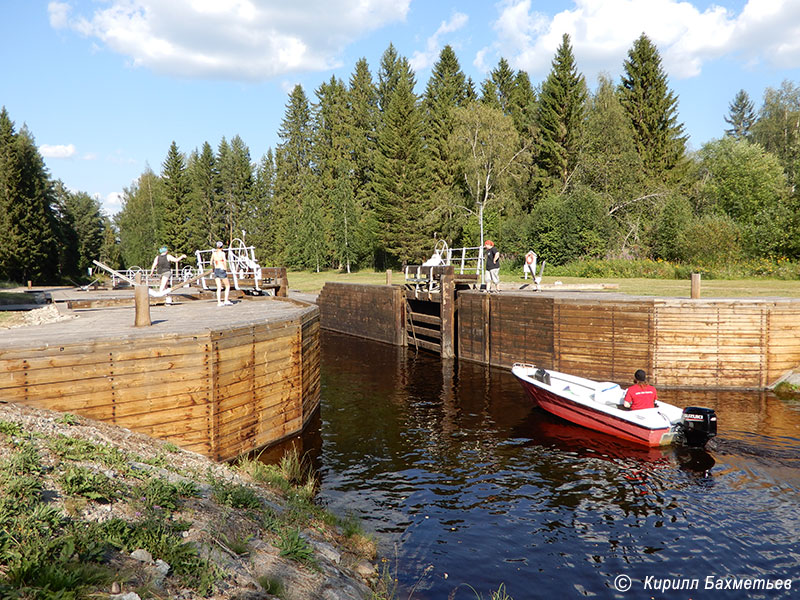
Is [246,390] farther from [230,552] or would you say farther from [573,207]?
[573,207]

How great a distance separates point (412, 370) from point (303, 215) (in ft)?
163

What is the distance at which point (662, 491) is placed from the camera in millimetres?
10859

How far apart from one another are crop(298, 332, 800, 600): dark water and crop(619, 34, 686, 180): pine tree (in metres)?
45.9

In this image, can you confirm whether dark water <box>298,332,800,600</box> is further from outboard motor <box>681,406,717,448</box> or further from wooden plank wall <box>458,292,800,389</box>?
wooden plank wall <box>458,292,800,389</box>

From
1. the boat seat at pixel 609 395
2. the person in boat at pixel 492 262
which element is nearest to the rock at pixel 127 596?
the boat seat at pixel 609 395

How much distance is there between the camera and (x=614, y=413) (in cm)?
1337

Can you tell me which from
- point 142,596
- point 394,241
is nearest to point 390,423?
point 142,596

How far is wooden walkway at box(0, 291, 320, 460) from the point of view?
9.01 metres

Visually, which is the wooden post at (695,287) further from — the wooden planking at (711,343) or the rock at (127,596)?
the rock at (127,596)

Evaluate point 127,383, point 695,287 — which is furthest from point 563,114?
point 127,383

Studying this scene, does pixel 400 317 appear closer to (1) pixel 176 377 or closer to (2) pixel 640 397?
(2) pixel 640 397

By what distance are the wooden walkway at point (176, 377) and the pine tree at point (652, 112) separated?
53.1 meters

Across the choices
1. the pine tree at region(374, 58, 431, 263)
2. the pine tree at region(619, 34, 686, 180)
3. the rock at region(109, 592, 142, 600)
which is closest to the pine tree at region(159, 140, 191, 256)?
the pine tree at region(374, 58, 431, 263)

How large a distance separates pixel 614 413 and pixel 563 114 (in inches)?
1853
